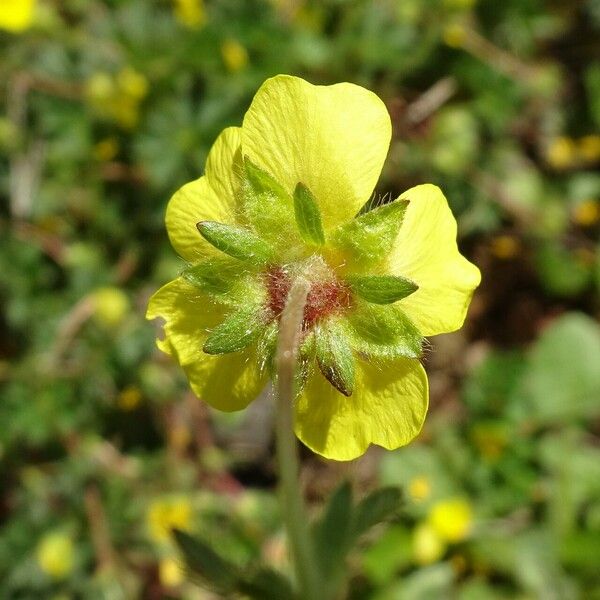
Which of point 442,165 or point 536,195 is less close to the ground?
point 442,165

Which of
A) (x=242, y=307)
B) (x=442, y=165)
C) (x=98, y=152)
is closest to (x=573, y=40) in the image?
(x=442, y=165)

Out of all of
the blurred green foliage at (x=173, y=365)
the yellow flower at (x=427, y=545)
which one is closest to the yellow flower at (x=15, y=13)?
the blurred green foliage at (x=173, y=365)

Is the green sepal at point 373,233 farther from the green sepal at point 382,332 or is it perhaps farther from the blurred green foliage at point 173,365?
the blurred green foliage at point 173,365

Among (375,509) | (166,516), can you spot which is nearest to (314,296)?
(375,509)

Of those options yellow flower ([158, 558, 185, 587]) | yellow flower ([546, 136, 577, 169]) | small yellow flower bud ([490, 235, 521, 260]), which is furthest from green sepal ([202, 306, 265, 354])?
yellow flower ([546, 136, 577, 169])

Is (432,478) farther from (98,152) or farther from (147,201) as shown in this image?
(98,152)

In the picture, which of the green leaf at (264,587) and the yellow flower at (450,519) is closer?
the green leaf at (264,587)
